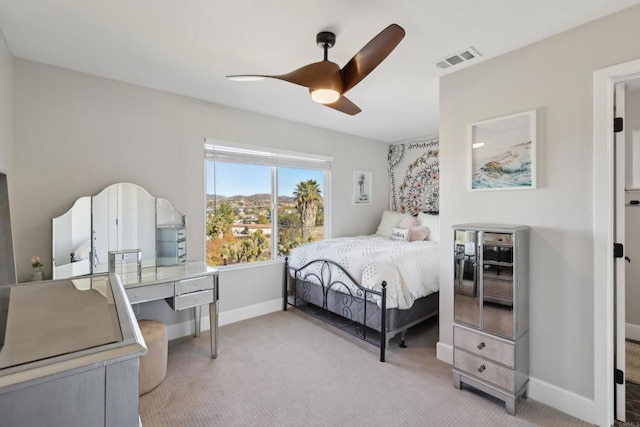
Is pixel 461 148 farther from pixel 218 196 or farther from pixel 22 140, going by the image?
pixel 22 140

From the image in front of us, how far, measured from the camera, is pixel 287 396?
7.09ft

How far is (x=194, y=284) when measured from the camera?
2.55 metres

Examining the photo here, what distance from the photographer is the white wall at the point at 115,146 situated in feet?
7.77

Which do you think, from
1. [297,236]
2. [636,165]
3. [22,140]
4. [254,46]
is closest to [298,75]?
[254,46]

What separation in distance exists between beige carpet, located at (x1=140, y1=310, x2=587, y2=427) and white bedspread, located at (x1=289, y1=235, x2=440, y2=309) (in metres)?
0.57

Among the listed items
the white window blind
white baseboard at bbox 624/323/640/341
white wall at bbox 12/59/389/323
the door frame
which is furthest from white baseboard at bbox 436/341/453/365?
the white window blind

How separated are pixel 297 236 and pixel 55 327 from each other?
3.38 meters

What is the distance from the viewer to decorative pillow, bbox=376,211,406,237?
15.4 ft

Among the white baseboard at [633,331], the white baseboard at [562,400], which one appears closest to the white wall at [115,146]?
the white baseboard at [562,400]

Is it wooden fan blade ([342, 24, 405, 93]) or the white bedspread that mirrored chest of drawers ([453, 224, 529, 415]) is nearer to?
the white bedspread

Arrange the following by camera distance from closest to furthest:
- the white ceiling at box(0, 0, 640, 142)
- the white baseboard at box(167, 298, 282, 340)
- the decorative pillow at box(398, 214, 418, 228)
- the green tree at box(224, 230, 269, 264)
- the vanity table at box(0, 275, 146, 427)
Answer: the vanity table at box(0, 275, 146, 427) < the white ceiling at box(0, 0, 640, 142) < the white baseboard at box(167, 298, 282, 340) < the green tree at box(224, 230, 269, 264) < the decorative pillow at box(398, 214, 418, 228)

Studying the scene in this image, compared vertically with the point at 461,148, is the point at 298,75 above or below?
above

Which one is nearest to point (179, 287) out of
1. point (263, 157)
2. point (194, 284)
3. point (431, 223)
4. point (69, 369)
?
point (194, 284)

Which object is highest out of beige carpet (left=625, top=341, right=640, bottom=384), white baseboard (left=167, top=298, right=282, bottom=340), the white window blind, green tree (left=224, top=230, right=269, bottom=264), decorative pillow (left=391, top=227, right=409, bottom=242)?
the white window blind
